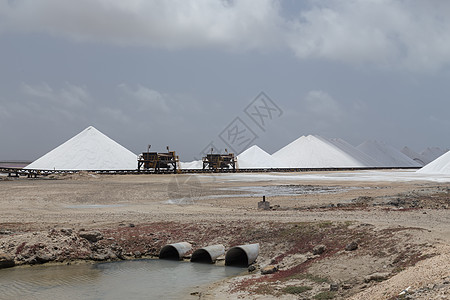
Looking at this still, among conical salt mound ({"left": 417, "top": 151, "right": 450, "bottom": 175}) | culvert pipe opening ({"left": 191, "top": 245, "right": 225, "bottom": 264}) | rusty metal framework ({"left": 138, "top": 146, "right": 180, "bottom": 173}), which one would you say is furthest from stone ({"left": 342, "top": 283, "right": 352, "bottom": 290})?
rusty metal framework ({"left": 138, "top": 146, "right": 180, "bottom": 173})

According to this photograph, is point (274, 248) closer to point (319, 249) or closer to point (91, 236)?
point (319, 249)

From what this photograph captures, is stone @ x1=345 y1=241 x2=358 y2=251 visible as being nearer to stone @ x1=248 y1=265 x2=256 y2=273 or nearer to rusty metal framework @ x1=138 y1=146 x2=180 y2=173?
stone @ x1=248 y1=265 x2=256 y2=273

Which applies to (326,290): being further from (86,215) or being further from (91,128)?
(91,128)

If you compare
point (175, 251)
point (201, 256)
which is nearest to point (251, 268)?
point (201, 256)

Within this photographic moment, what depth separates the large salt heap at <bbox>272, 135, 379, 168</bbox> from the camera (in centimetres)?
10731

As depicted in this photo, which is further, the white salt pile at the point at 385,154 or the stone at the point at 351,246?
the white salt pile at the point at 385,154

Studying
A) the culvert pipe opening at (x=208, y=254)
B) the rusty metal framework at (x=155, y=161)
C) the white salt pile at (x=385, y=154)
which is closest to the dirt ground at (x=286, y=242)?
the culvert pipe opening at (x=208, y=254)

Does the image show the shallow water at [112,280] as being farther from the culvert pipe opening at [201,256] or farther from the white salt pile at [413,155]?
the white salt pile at [413,155]

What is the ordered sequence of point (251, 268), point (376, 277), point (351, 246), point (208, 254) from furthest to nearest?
point (208, 254)
point (251, 268)
point (351, 246)
point (376, 277)

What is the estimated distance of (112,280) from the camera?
12.2 meters

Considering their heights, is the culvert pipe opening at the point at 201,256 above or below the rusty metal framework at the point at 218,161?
below

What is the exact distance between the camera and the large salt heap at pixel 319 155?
352 feet

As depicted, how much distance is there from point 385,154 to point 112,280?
134 m

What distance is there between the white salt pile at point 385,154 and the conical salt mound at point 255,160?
3763 centimetres
